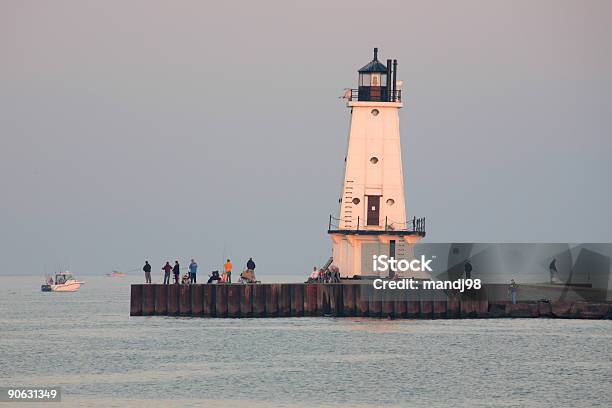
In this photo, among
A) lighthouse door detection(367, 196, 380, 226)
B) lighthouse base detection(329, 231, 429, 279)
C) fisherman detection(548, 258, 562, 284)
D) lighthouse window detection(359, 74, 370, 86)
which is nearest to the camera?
lighthouse base detection(329, 231, 429, 279)

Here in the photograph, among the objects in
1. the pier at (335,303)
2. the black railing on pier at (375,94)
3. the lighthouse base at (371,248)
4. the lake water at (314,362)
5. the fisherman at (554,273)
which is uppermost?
the black railing on pier at (375,94)

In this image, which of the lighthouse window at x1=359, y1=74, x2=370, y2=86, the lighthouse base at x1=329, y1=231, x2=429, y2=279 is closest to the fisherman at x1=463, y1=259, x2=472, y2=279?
the lighthouse base at x1=329, y1=231, x2=429, y2=279

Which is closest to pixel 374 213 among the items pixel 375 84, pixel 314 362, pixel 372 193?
pixel 372 193

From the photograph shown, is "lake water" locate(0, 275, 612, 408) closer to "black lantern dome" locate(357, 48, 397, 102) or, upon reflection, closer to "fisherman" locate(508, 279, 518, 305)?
"fisherman" locate(508, 279, 518, 305)

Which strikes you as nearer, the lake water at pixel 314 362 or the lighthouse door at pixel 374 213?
the lake water at pixel 314 362

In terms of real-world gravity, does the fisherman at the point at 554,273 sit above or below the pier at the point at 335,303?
above

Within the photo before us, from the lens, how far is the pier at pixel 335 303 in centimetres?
7569

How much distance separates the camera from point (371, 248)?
7900cm

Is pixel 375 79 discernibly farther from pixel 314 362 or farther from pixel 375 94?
pixel 314 362

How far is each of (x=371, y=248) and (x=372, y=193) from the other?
3312 mm

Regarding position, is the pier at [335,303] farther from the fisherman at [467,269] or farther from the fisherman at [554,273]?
the fisherman at [554,273]

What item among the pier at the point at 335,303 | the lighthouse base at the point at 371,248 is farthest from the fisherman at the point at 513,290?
the lighthouse base at the point at 371,248

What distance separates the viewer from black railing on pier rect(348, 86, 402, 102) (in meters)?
80.8

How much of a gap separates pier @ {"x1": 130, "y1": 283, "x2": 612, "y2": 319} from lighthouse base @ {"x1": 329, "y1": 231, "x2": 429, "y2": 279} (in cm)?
363
